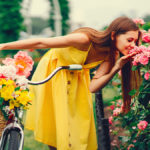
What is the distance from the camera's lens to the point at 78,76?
2861 mm

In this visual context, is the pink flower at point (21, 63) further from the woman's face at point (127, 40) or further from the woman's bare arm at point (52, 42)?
the woman's face at point (127, 40)

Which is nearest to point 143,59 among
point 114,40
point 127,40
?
point 127,40

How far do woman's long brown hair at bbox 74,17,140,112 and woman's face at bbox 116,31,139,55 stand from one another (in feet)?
0.11

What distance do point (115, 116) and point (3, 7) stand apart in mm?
11055

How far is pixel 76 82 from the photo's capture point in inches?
110

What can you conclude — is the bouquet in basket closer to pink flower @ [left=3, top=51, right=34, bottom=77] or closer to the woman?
pink flower @ [left=3, top=51, right=34, bottom=77]

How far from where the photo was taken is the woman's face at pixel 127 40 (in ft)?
8.36

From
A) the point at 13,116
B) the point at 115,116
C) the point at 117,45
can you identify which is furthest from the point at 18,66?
the point at 115,116

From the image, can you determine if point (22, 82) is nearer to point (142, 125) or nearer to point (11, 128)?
point (11, 128)

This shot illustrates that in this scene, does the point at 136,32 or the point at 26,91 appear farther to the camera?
the point at 136,32

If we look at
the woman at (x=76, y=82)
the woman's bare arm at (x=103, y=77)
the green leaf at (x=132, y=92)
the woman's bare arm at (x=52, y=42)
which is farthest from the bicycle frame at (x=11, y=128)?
the green leaf at (x=132, y=92)

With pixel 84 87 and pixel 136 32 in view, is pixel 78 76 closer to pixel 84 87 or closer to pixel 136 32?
pixel 84 87

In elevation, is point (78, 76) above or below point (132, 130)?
above

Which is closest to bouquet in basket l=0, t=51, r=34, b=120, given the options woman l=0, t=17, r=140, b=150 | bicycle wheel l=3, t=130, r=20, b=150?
bicycle wheel l=3, t=130, r=20, b=150
